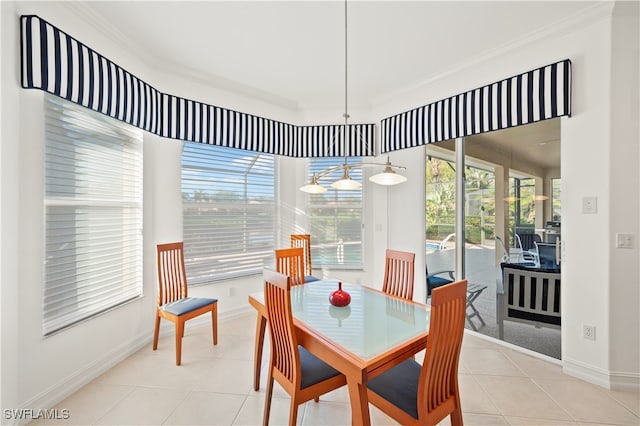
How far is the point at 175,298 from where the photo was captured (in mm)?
2994

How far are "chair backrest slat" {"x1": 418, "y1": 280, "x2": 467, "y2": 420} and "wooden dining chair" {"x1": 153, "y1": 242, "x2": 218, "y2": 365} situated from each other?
2161 millimetres

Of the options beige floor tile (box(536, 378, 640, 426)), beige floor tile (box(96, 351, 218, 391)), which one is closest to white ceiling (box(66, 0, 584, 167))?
beige floor tile (box(536, 378, 640, 426))

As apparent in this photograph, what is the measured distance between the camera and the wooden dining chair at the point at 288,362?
1584 millimetres

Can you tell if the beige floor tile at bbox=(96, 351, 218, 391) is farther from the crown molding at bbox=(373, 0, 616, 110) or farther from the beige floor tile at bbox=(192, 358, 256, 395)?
the crown molding at bbox=(373, 0, 616, 110)

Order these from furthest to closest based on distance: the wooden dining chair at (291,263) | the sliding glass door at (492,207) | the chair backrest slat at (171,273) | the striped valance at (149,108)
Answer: the wooden dining chair at (291,263) < the chair backrest slat at (171,273) < the sliding glass door at (492,207) < the striped valance at (149,108)

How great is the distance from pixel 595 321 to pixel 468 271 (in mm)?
1141

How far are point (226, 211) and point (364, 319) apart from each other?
2515 millimetres

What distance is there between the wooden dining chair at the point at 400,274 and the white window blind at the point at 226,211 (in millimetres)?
1960

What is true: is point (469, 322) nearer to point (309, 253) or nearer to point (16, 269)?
point (309, 253)

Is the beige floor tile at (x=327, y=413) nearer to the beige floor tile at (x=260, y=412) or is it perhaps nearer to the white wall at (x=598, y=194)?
the beige floor tile at (x=260, y=412)

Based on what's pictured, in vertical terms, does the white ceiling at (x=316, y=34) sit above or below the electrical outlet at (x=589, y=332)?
above

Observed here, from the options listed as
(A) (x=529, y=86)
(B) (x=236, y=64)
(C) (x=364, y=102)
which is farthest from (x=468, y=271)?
(B) (x=236, y=64)

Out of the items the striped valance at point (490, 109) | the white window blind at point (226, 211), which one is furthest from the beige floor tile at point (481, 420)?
the white window blind at point (226, 211)

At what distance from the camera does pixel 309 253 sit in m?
3.96
